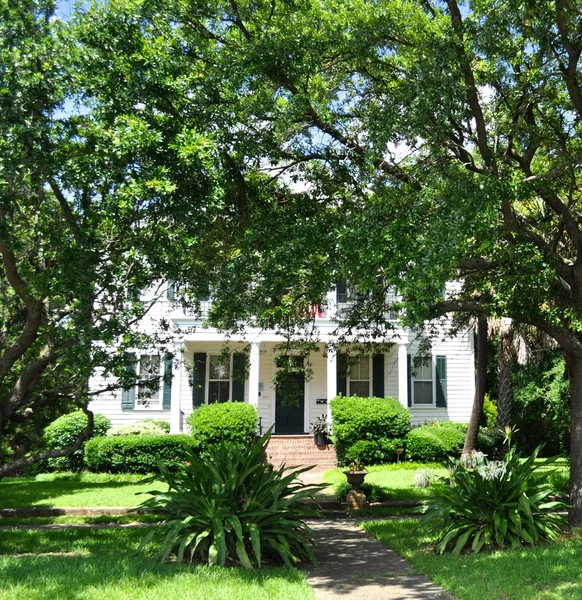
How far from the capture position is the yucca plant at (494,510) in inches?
339

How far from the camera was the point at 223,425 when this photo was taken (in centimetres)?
1945

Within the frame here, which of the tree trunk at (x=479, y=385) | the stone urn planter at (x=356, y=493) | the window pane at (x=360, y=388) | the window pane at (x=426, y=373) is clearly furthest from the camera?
the window pane at (x=426, y=373)

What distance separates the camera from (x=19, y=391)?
9984 millimetres

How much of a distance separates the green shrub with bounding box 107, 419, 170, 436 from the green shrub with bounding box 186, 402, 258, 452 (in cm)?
182

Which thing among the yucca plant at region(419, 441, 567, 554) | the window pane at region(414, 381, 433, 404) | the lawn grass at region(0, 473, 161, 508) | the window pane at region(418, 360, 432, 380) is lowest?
the lawn grass at region(0, 473, 161, 508)

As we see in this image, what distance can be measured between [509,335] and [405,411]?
13.2 ft

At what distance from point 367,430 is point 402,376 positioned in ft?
11.0

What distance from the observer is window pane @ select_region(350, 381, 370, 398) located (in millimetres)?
→ 23797

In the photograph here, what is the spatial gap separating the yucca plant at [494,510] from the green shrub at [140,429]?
13.1 metres

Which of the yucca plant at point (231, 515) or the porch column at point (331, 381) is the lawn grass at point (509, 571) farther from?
the porch column at point (331, 381)

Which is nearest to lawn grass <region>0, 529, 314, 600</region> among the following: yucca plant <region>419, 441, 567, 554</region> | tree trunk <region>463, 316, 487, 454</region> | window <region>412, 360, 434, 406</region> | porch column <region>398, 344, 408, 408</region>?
yucca plant <region>419, 441, 567, 554</region>

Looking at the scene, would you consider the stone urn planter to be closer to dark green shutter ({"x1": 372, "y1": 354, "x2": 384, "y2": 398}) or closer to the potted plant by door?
the potted plant by door

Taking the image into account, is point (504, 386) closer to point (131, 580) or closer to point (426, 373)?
point (426, 373)

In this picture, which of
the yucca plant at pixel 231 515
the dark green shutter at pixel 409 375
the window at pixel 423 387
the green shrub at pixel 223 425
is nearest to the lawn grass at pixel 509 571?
the yucca plant at pixel 231 515
